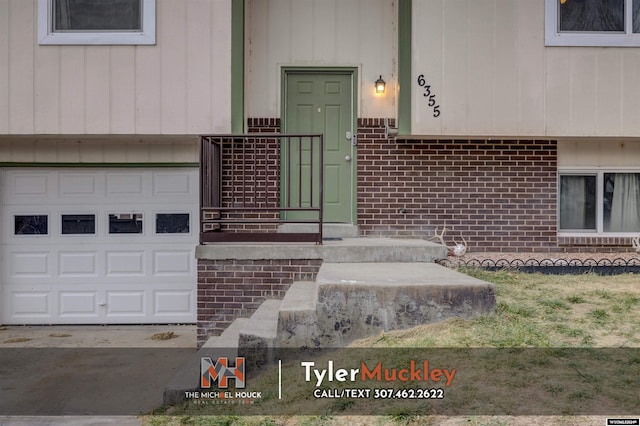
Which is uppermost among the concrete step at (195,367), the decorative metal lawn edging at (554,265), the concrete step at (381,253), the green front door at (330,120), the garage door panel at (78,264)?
the green front door at (330,120)

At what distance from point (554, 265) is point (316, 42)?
425 cm

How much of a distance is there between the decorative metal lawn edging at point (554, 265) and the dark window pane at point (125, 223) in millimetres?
4586

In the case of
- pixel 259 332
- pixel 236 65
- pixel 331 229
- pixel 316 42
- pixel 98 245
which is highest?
pixel 316 42

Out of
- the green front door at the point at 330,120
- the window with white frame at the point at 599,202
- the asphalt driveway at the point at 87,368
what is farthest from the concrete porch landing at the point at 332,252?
the window with white frame at the point at 599,202

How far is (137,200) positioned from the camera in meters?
8.23

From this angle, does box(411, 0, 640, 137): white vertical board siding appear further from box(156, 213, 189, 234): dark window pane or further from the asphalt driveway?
the asphalt driveway

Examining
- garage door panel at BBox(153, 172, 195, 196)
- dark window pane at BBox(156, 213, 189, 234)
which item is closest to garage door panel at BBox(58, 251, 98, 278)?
dark window pane at BBox(156, 213, 189, 234)

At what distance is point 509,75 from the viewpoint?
6.98 meters

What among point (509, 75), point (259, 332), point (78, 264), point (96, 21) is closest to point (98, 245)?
point (78, 264)

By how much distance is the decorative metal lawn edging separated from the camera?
6641 millimetres

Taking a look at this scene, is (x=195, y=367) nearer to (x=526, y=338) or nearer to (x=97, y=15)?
(x=526, y=338)

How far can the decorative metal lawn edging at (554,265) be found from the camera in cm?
664

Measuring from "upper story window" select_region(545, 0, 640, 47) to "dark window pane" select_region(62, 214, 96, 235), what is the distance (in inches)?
271

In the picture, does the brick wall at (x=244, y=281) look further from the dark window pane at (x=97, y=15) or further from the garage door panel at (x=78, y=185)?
the dark window pane at (x=97, y=15)
